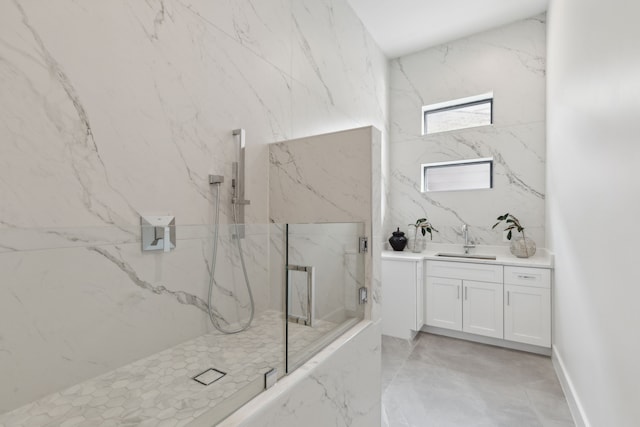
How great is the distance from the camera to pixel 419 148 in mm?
3910

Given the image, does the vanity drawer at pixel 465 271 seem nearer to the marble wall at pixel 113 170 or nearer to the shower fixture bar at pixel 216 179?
the marble wall at pixel 113 170

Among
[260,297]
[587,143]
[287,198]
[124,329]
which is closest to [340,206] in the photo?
[287,198]

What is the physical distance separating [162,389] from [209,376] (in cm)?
14

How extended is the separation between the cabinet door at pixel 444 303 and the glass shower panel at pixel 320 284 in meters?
1.76

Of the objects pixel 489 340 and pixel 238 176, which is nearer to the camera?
pixel 238 176

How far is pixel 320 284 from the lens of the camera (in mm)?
1448

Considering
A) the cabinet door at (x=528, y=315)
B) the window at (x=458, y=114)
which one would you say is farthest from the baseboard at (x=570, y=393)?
the window at (x=458, y=114)

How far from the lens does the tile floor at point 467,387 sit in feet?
6.40

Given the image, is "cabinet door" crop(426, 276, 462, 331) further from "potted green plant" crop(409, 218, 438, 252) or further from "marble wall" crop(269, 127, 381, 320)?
"marble wall" crop(269, 127, 381, 320)

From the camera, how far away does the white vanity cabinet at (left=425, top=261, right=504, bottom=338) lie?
2.94 metres

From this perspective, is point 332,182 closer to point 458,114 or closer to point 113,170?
point 113,170

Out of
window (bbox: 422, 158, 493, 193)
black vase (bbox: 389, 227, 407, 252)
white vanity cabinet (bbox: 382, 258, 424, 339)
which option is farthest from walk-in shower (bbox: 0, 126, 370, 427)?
window (bbox: 422, 158, 493, 193)

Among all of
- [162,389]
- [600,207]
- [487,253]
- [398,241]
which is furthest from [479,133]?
[162,389]

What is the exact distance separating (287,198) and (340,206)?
398mm
